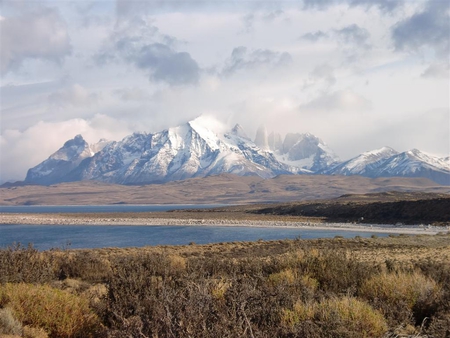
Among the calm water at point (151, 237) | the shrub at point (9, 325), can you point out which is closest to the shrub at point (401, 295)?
the shrub at point (9, 325)

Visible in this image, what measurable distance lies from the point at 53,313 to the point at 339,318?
4.20 metres

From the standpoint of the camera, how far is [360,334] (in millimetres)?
6059

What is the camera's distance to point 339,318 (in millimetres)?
6254

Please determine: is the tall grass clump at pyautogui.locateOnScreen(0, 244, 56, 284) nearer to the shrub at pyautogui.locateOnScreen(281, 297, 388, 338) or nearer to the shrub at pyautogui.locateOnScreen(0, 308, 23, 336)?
the shrub at pyautogui.locateOnScreen(0, 308, 23, 336)

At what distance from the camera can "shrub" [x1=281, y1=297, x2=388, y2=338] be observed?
5.92 meters

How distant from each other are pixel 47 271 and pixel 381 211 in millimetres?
72530

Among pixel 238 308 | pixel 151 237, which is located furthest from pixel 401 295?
pixel 151 237

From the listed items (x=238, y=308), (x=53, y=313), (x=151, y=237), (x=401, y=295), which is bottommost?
(x=151, y=237)

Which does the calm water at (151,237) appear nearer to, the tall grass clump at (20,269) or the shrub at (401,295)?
the tall grass clump at (20,269)

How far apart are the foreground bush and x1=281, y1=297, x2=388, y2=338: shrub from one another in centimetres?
291

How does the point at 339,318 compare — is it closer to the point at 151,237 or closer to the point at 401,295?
the point at 401,295

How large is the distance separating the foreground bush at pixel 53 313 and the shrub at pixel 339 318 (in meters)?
2.91

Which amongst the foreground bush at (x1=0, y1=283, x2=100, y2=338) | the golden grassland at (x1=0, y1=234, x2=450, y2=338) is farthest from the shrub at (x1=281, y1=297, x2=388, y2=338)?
the foreground bush at (x1=0, y1=283, x2=100, y2=338)

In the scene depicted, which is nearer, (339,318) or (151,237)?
(339,318)
